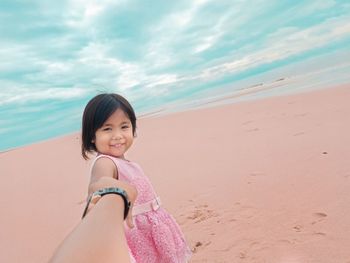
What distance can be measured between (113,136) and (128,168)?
0.16 metres

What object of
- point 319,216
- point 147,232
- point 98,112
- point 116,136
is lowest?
point 319,216

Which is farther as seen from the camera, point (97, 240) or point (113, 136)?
point (113, 136)

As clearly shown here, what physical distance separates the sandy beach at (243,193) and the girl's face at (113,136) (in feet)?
4.33

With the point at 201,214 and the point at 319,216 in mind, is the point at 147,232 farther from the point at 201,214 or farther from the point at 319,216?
the point at 201,214

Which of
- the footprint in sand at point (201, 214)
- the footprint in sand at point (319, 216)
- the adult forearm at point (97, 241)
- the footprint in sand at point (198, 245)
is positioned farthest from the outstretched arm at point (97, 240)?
the footprint in sand at point (201, 214)

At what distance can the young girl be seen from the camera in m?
1.55

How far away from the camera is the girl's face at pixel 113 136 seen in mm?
1549

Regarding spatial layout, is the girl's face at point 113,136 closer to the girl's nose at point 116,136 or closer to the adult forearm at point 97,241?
the girl's nose at point 116,136

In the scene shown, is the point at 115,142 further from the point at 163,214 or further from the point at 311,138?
the point at 311,138

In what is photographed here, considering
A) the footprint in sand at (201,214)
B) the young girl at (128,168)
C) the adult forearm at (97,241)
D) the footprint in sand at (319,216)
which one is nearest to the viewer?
the adult forearm at (97,241)

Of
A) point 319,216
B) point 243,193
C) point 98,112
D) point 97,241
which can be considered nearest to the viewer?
point 97,241

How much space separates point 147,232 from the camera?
1.62 metres

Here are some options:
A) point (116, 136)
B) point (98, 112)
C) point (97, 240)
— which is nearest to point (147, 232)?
point (116, 136)

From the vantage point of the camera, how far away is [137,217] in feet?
5.26
